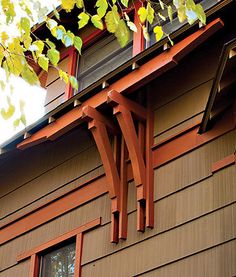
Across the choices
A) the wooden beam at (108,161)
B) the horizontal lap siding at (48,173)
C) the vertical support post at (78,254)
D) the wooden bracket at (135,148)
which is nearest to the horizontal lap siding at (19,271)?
the horizontal lap siding at (48,173)

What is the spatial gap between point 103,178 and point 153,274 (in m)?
1.67

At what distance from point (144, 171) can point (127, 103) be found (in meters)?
0.83

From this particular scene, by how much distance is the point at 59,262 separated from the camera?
8.73 meters

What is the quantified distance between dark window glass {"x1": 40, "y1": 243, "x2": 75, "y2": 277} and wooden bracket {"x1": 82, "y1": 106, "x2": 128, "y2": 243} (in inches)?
38.6

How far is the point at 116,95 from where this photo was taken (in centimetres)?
789

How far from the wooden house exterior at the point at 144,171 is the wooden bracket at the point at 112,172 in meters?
0.01

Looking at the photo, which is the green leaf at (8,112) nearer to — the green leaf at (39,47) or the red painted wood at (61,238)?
the green leaf at (39,47)

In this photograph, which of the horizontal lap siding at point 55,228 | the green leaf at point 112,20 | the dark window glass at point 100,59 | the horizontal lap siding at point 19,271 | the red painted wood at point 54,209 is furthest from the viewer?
the dark window glass at point 100,59

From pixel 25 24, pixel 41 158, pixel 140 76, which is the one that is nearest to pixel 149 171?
pixel 140 76

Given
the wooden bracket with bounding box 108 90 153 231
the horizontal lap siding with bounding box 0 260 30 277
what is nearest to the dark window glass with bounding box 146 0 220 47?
the wooden bracket with bounding box 108 90 153 231

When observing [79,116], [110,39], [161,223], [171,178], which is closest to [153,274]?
[161,223]

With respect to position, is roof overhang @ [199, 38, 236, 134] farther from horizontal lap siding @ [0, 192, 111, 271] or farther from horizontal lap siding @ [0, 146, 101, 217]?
horizontal lap siding @ [0, 146, 101, 217]

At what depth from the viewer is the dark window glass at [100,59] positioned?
31.6 feet

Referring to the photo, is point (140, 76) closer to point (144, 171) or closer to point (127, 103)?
point (127, 103)
